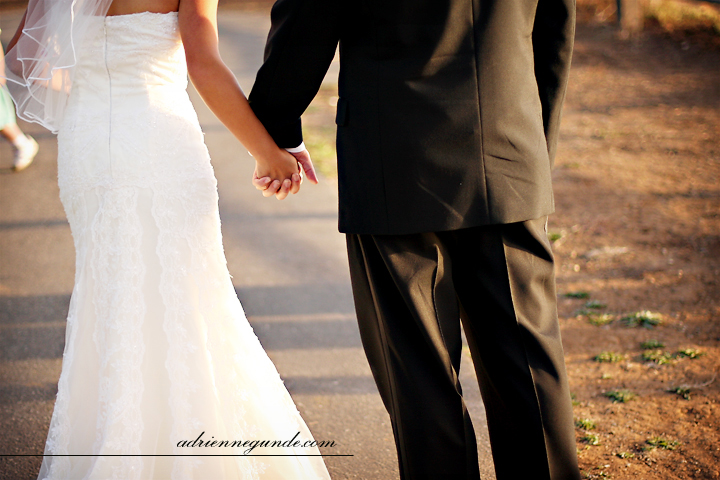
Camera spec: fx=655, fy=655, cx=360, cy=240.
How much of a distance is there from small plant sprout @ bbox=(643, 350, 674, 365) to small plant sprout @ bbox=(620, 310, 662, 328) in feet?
1.01

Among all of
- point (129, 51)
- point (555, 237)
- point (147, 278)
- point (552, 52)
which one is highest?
point (552, 52)

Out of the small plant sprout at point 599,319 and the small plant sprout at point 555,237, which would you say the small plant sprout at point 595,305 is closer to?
the small plant sprout at point 599,319

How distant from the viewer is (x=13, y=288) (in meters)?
4.36

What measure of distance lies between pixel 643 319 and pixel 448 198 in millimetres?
2424

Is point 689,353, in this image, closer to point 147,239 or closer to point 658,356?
point 658,356

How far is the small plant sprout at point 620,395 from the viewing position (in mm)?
2965

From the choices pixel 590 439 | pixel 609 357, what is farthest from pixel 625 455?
pixel 609 357

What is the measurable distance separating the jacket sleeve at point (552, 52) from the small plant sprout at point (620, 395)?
1479 millimetres

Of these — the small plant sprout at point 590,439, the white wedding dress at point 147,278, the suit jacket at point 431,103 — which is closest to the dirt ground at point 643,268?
the small plant sprout at point 590,439

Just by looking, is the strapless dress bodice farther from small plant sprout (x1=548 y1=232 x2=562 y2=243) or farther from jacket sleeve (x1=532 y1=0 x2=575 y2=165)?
small plant sprout (x1=548 y1=232 x2=562 y2=243)

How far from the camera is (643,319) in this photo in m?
3.69

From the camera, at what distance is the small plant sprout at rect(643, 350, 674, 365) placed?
3.26 meters

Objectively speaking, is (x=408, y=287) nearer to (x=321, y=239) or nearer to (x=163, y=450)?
(x=163, y=450)

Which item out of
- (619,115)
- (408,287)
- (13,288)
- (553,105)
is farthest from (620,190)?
(13,288)
